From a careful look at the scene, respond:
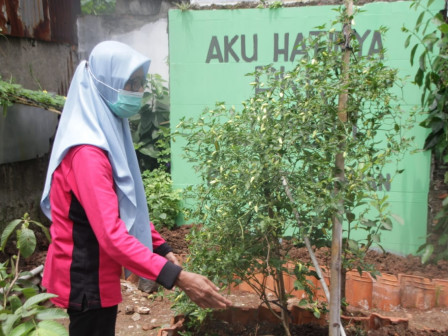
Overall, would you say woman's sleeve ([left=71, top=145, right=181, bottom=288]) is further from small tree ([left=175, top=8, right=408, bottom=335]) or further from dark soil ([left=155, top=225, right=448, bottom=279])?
dark soil ([left=155, top=225, right=448, bottom=279])

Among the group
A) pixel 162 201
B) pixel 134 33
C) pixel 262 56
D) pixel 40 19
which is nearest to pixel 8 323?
pixel 162 201

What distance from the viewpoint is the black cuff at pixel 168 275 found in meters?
1.72

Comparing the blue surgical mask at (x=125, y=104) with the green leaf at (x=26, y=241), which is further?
the green leaf at (x=26, y=241)

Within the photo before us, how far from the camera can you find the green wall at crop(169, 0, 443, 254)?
15.0ft

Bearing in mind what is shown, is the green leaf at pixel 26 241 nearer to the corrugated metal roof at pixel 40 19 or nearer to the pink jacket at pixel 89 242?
the pink jacket at pixel 89 242

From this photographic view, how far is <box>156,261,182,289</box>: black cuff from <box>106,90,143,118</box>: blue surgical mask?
2.35 feet

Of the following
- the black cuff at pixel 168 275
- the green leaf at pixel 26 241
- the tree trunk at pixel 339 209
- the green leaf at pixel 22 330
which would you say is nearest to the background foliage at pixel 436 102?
the tree trunk at pixel 339 209

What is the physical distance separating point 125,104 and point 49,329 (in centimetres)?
95

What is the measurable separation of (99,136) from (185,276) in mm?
647

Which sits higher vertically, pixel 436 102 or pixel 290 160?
pixel 436 102

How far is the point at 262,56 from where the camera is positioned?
4.87 metres

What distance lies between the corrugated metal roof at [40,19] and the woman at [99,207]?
10.0 feet

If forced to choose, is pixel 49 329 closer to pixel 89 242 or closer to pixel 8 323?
pixel 8 323

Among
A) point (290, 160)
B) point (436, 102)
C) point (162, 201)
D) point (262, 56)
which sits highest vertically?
point (262, 56)
